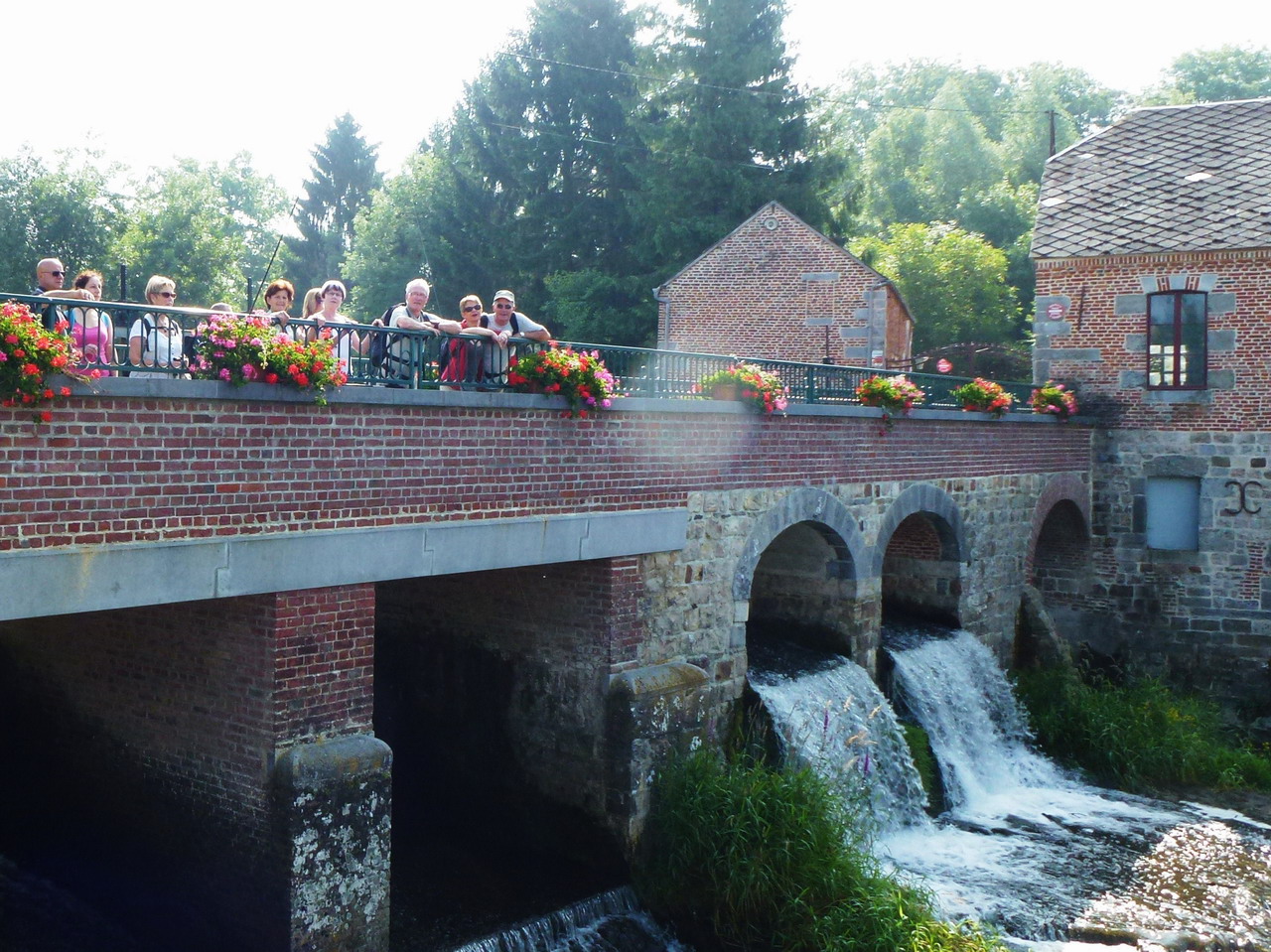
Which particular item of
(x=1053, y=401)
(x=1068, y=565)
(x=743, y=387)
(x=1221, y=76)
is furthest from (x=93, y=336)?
(x=1221, y=76)

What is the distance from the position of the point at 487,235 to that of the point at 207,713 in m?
31.3

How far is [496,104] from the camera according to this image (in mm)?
38969

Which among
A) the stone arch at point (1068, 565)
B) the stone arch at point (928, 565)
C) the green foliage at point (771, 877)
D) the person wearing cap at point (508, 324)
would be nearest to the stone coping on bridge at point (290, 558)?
the person wearing cap at point (508, 324)

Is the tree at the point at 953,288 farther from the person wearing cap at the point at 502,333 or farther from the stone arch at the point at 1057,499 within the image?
the person wearing cap at the point at 502,333

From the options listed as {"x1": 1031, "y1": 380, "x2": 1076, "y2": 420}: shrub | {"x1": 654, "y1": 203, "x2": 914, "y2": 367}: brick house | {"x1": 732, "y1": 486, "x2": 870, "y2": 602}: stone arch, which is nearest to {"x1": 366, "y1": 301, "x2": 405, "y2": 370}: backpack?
{"x1": 732, "y1": 486, "x2": 870, "y2": 602}: stone arch

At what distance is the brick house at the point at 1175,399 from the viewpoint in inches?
704

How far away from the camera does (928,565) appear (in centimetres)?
1577

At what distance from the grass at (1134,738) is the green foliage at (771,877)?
19.6 ft

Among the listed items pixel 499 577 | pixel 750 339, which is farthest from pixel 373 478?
pixel 750 339

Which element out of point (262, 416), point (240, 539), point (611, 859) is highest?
point (262, 416)

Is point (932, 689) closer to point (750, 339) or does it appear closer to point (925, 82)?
point (750, 339)

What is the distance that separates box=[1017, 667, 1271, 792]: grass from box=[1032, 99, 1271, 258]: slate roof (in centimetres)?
670

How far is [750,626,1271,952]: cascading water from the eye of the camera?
34.5ft

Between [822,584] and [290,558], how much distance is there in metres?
7.19
